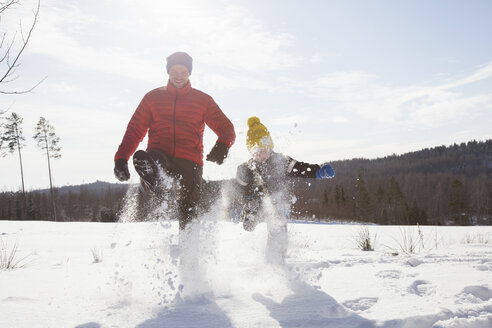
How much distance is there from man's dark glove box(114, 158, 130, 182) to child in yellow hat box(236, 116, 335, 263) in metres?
1.23

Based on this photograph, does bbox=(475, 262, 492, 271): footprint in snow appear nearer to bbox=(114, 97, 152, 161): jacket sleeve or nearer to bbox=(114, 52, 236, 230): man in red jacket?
bbox=(114, 52, 236, 230): man in red jacket

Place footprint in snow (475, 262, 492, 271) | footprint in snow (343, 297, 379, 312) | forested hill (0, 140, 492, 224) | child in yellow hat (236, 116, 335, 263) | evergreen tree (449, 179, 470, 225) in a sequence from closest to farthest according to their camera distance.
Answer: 1. footprint in snow (343, 297, 379, 312)
2. footprint in snow (475, 262, 492, 271)
3. child in yellow hat (236, 116, 335, 263)
4. forested hill (0, 140, 492, 224)
5. evergreen tree (449, 179, 470, 225)

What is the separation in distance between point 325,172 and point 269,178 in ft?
1.92

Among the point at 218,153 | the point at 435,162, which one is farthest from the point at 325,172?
the point at 435,162

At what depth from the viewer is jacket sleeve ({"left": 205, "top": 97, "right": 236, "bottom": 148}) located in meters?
3.09

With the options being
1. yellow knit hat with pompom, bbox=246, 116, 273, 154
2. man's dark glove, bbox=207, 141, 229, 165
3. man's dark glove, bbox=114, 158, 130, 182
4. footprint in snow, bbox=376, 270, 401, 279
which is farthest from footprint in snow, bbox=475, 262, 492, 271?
man's dark glove, bbox=114, 158, 130, 182

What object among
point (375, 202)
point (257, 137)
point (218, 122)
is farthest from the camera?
point (375, 202)

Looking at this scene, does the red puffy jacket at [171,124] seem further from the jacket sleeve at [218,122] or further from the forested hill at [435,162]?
the forested hill at [435,162]

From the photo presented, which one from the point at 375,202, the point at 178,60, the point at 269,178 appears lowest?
the point at 375,202

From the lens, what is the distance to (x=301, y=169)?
3447 millimetres

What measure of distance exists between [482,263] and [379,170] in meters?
124

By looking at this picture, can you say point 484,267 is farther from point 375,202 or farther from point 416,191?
point 416,191

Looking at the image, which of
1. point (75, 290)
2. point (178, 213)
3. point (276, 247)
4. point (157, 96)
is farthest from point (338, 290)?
point (157, 96)

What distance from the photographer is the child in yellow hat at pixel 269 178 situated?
3.24 metres
